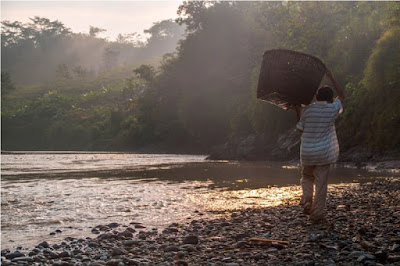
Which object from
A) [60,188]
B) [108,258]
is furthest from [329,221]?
[60,188]

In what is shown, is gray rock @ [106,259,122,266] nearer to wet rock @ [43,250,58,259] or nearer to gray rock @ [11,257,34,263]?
wet rock @ [43,250,58,259]

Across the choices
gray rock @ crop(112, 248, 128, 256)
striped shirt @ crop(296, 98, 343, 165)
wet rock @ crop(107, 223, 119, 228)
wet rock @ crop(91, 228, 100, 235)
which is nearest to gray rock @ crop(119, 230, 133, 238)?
wet rock @ crop(91, 228, 100, 235)

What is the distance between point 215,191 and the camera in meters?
12.3

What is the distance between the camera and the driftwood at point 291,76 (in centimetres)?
704

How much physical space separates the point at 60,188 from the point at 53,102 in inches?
2319

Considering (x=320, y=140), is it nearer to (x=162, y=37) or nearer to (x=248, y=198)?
(x=248, y=198)

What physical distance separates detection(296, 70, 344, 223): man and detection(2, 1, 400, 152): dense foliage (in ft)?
43.1

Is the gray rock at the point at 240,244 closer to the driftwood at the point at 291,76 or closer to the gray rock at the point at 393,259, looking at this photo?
the gray rock at the point at 393,259

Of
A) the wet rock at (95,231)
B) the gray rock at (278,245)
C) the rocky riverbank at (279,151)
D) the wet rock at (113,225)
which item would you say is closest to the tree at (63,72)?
the rocky riverbank at (279,151)

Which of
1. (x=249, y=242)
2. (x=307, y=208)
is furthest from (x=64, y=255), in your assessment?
(x=307, y=208)

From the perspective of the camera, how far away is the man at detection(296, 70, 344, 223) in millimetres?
6652

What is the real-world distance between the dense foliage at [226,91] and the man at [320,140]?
13.1 m

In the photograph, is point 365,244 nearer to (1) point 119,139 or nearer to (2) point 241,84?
(2) point 241,84

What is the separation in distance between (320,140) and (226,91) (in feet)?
113
